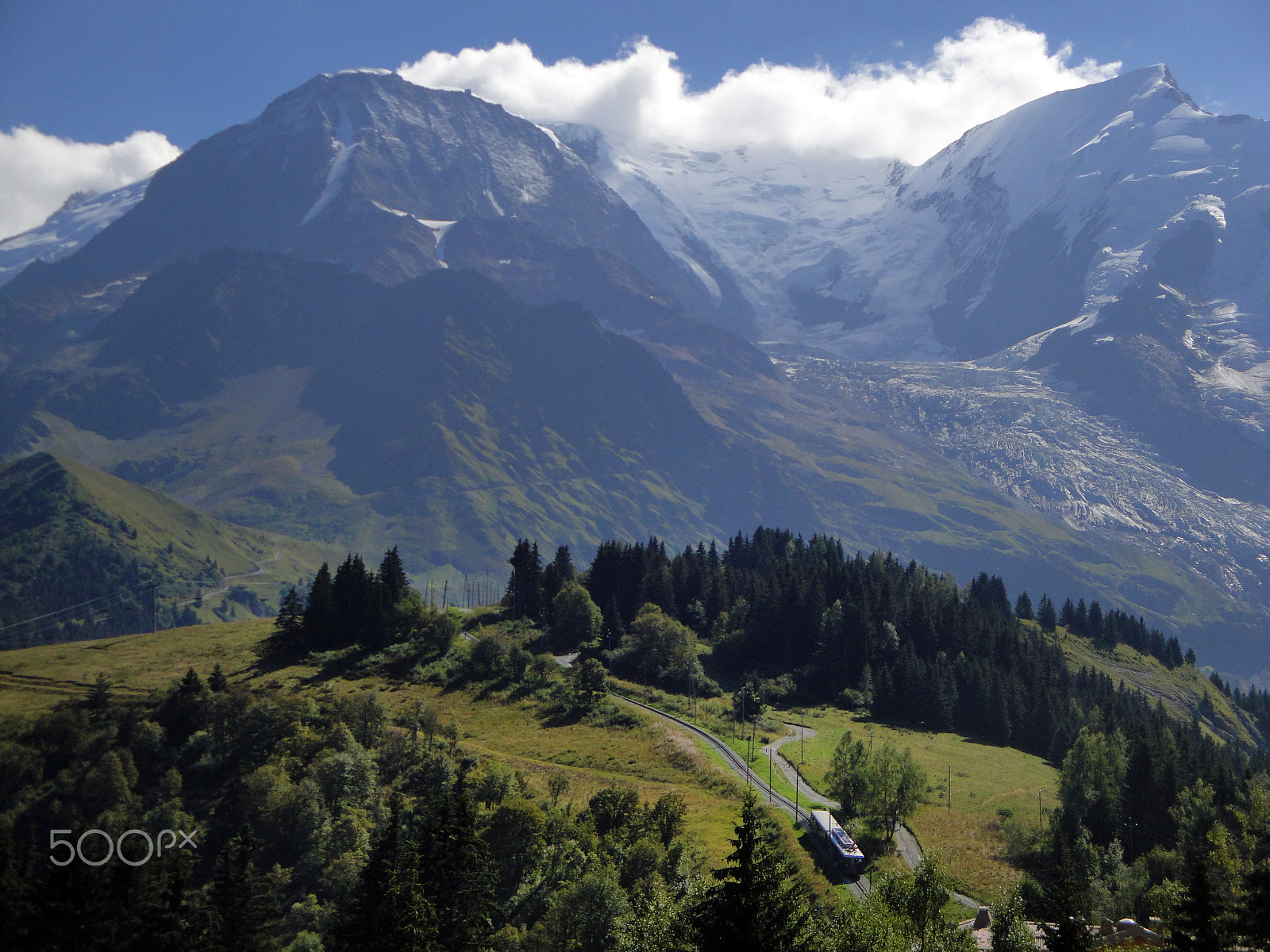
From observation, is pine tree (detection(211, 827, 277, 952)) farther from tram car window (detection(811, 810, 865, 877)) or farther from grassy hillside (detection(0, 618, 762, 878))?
tram car window (detection(811, 810, 865, 877))

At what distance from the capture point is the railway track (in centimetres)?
7775

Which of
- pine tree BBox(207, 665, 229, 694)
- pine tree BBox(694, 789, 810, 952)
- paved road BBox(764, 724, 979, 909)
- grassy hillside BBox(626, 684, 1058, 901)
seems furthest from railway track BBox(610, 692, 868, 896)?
pine tree BBox(207, 665, 229, 694)

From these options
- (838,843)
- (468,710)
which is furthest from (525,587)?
(838,843)

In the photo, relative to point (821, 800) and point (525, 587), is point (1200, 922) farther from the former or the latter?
point (525, 587)

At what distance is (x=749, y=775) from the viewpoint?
99.6 metres

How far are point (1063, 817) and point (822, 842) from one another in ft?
101

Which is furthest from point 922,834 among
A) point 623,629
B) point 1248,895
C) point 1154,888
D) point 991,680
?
point 623,629

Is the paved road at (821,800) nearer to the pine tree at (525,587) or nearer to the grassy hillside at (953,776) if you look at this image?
the grassy hillside at (953,776)

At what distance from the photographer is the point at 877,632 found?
160 metres

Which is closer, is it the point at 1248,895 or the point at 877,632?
the point at 1248,895

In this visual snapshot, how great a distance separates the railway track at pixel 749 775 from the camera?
3061 inches

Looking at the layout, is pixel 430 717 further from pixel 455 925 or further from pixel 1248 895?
pixel 1248 895

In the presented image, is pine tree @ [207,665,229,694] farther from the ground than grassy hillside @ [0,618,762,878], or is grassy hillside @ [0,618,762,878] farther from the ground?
pine tree @ [207,665,229,694]

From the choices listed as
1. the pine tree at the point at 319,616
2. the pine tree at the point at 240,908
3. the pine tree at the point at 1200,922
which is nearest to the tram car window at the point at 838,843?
the pine tree at the point at 1200,922
